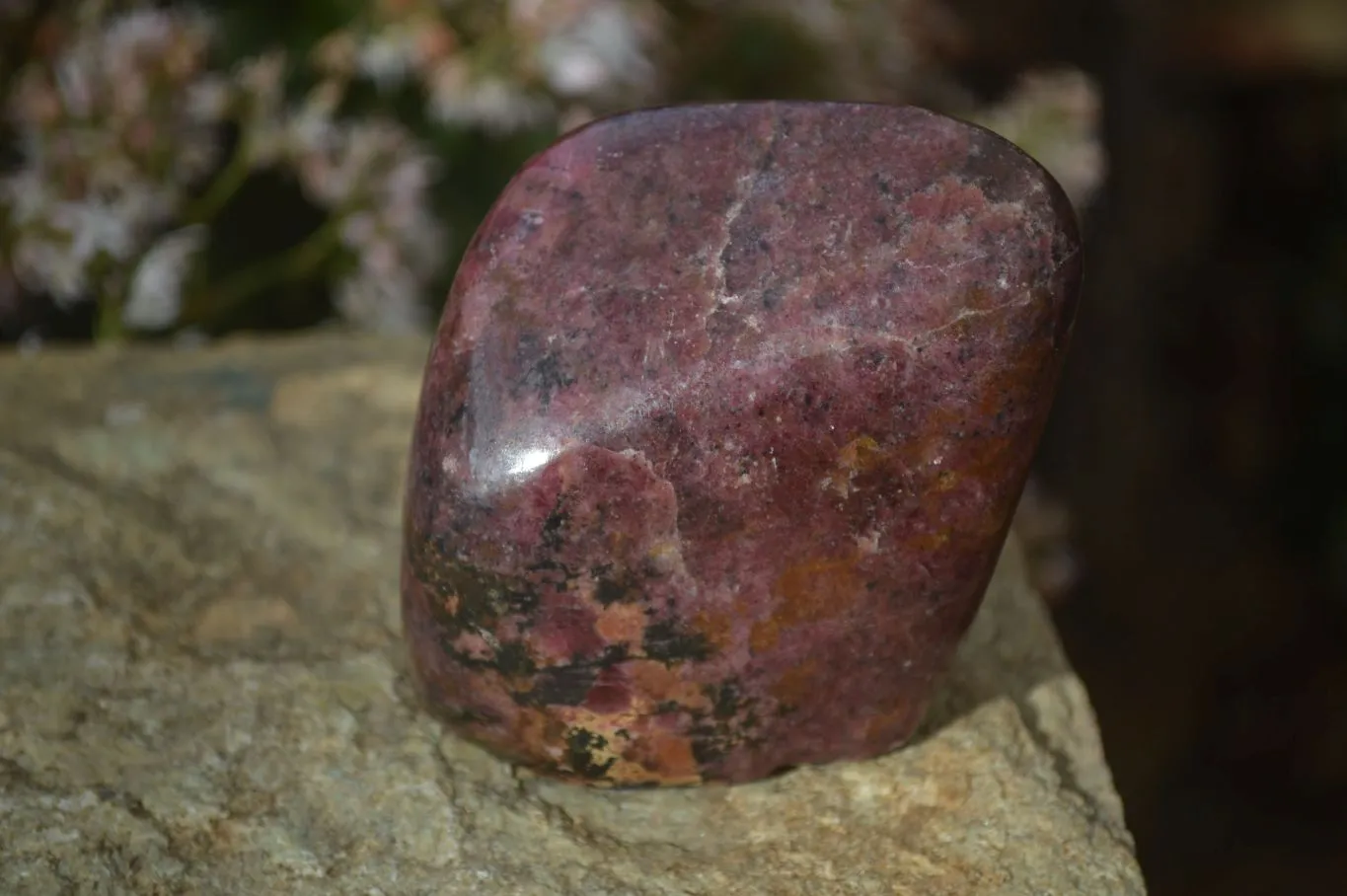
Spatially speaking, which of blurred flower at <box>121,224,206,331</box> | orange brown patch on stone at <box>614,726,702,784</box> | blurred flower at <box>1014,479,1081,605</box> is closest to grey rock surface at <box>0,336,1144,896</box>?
orange brown patch on stone at <box>614,726,702,784</box>

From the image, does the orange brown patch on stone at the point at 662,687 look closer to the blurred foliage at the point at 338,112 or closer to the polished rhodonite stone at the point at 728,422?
the polished rhodonite stone at the point at 728,422

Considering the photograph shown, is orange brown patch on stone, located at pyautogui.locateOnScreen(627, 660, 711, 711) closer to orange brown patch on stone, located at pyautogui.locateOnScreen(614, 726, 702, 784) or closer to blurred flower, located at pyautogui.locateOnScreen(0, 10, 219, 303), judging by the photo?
orange brown patch on stone, located at pyautogui.locateOnScreen(614, 726, 702, 784)

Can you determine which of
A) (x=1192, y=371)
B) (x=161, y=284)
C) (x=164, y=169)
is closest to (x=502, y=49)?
(x=164, y=169)

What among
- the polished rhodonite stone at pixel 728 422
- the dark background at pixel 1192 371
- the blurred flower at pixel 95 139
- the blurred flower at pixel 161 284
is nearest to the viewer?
the polished rhodonite stone at pixel 728 422

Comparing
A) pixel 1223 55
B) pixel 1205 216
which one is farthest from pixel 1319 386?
pixel 1223 55

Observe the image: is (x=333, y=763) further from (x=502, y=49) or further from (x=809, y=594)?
(x=502, y=49)

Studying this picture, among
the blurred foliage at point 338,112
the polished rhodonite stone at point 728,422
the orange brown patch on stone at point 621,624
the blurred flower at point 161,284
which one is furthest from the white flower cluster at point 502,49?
the orange brown patch on stone at point 621,624
